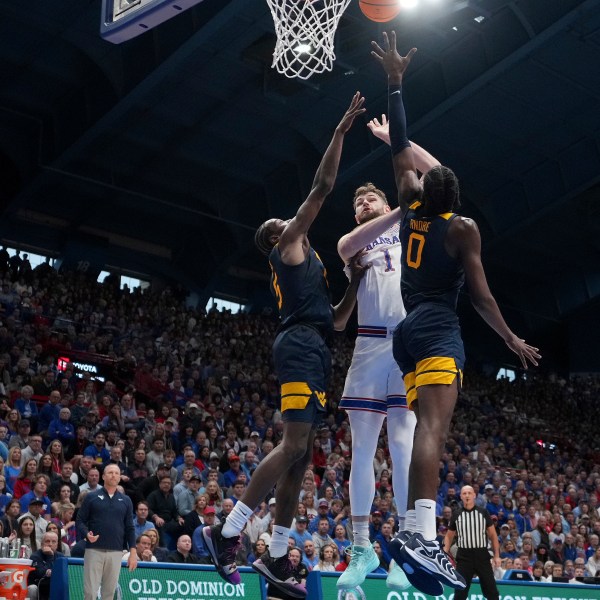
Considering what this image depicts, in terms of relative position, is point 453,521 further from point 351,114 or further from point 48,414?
point 351,114

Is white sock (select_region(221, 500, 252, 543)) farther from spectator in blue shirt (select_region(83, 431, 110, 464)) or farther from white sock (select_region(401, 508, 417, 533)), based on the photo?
spectator in blue shirt (select_region(83, 431, 110, 464))

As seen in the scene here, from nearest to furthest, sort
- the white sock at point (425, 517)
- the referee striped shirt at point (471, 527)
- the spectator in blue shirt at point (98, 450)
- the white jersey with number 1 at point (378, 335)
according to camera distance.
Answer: the white sock at point (425, 517) < the white jersey with number 1 at point (378, 335) < the referee striped shirt at point (471, 527) < the spectator in blue shirt at point (98, 450)

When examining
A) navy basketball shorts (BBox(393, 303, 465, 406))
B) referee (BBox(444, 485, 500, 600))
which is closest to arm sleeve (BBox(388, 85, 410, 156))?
navy basketball shorts (BBox(393, 303, 465, 406))

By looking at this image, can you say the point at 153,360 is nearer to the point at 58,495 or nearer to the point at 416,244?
the point at 58,495

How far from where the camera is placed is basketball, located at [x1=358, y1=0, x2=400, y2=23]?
28.6ft

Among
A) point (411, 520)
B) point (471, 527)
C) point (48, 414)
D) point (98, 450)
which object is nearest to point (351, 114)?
point (411, 520)

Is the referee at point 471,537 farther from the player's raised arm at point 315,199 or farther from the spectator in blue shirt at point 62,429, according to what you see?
the player's raised arm at point 315,199

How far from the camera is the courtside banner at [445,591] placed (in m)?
10.5

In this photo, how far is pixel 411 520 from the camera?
587cm

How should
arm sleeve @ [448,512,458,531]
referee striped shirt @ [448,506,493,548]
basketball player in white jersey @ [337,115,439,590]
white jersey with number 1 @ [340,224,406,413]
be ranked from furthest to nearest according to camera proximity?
arm sleeve @ [448,512,458,531]
referee striped shirt @ [448,506,493,548]
white jersey with number 1 @ [340,224,406,413]
basketball player in white jersey @ [337,115,439,590]

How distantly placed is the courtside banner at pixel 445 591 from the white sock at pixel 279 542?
376 centimetres

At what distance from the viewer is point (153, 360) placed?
24.4m

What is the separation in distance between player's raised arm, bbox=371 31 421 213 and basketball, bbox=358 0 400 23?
162cm

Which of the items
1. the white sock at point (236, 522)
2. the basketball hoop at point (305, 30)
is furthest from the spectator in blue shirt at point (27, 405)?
the white sock at point (236, 522)
